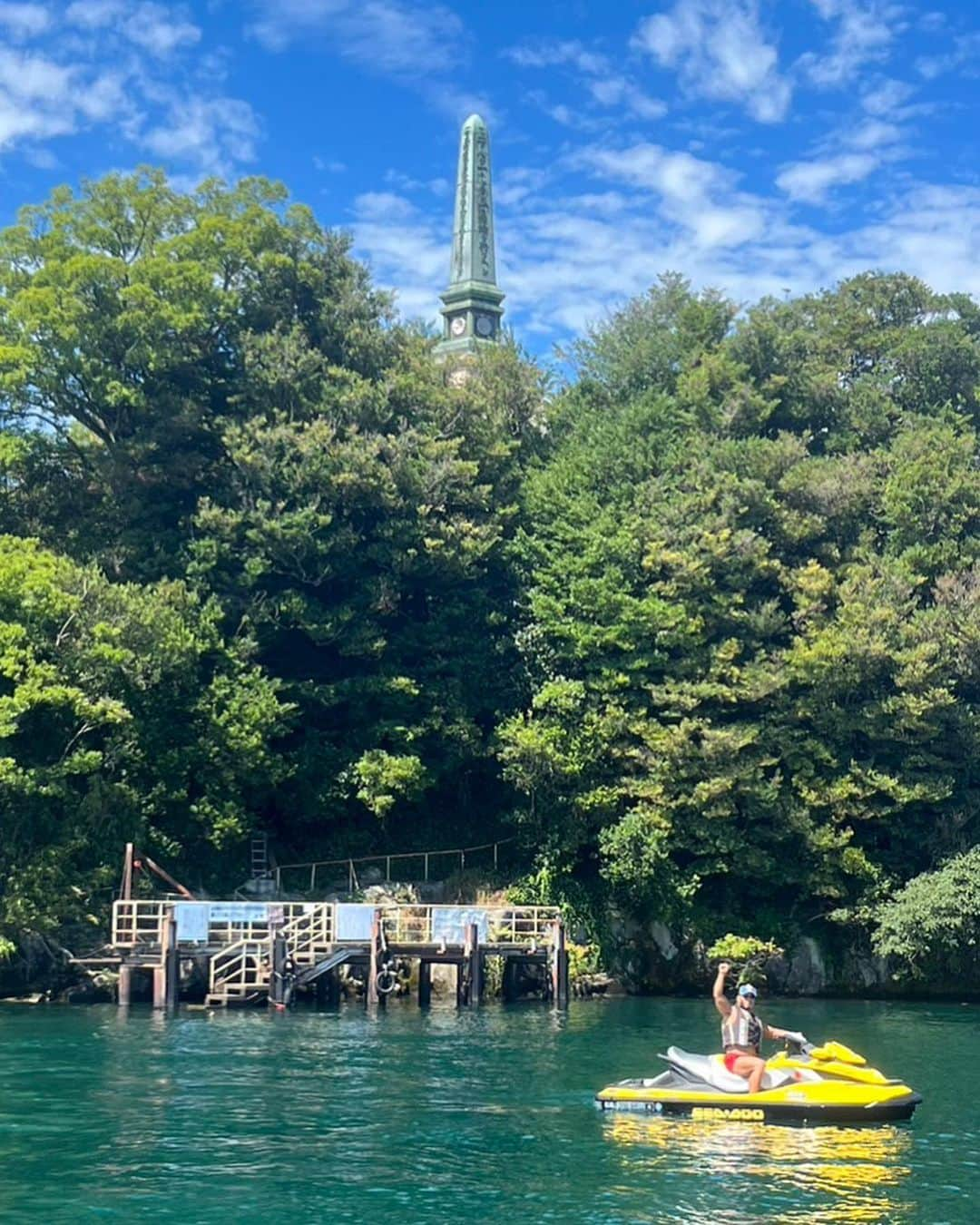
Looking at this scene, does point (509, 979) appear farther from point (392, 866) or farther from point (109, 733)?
point (109, 733)

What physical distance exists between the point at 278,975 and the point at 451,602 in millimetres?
16600

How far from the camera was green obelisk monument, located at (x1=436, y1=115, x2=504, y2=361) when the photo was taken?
95438 mm

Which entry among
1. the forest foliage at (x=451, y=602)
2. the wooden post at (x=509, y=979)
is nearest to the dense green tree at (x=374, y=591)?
the forest foliage at (x=451, y=602)

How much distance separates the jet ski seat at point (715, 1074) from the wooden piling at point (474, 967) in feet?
52.2

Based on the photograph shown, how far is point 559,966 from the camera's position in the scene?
130ft

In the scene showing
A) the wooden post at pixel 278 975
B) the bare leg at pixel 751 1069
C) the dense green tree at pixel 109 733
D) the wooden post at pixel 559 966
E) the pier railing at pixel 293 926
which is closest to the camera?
the bare leg at pixel 751 1069

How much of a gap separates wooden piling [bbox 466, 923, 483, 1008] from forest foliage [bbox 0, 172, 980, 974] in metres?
6.46

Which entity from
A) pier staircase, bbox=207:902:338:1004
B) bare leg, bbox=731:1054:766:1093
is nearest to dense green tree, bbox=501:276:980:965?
pier staircase, bbox=207:902:338:1004

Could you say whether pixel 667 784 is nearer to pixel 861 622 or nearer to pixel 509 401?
pixel 861 622

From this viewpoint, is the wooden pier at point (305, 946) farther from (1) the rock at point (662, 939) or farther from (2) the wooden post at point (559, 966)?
(1) the rock at point (662, 939)

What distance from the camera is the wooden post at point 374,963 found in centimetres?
3747

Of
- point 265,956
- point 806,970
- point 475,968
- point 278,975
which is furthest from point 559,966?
point 806,970

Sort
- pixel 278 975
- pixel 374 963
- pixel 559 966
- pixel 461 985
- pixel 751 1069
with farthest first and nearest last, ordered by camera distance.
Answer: pixel 461 985 < pixel 559 966 < pixel 374 963 < pixel 278 975 < pixel 751 1069

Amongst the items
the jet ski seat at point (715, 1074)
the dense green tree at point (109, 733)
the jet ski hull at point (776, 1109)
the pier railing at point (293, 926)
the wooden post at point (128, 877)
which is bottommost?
the jet ski hull at point (776, 1109)
